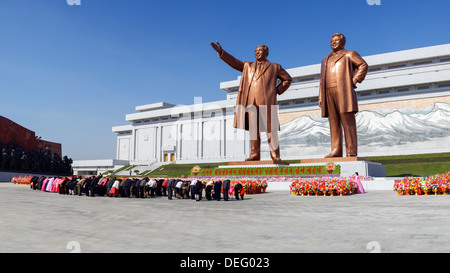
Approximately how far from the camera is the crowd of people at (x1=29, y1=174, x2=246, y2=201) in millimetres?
12266

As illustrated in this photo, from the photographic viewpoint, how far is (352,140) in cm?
1808

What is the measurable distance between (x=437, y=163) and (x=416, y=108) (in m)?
9.95

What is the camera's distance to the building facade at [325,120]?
34.9 metres

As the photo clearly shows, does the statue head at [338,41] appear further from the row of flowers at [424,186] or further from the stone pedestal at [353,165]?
the row of flowers at [424,186]

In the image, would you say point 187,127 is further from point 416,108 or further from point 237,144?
point 416,108

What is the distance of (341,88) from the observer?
17.5 meters

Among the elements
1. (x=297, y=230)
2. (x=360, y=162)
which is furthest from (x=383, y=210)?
(x=360, y=162)

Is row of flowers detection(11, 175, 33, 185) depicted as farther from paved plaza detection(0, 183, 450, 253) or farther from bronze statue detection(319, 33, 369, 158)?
bronze statue detection(319, 33, 369, 158)

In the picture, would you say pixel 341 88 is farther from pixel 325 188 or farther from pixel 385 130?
pixel 385 130

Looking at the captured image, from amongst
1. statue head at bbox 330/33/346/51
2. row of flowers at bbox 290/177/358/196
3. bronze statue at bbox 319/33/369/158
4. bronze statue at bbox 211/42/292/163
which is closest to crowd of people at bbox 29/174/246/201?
row of flowers at bbox 290/177/358/196

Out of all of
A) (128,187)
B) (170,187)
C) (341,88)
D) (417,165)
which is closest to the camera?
(170,187)

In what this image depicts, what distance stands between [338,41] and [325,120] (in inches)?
910

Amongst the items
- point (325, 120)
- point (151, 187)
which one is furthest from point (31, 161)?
point (325, 120)

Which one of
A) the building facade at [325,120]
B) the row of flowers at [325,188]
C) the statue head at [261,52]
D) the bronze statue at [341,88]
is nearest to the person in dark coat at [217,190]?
the row of flowers at [325,188]
